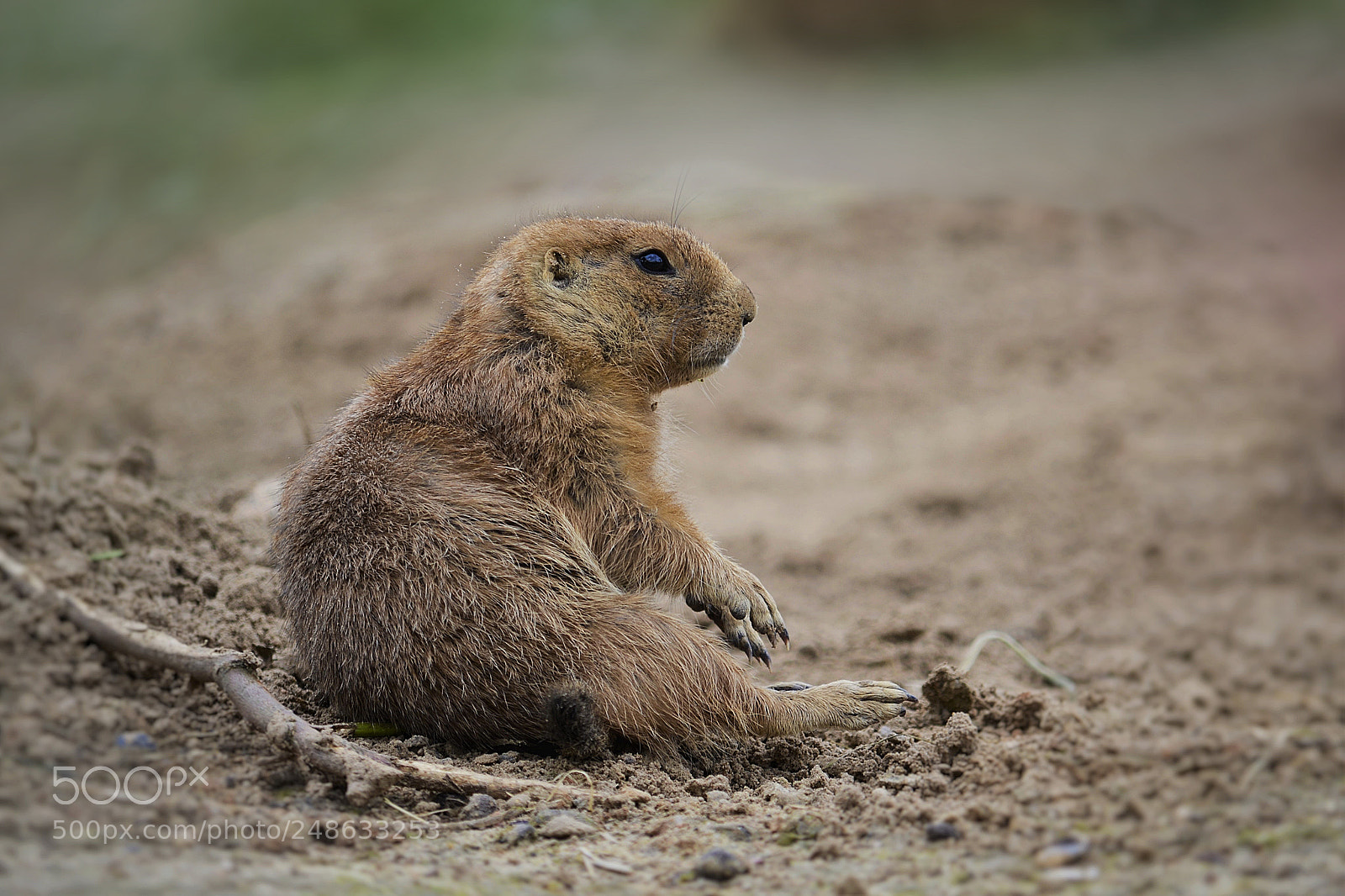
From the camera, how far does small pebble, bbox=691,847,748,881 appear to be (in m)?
3.00

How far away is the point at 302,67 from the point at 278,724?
15230mm

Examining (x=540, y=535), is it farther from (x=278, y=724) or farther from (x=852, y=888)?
(x=852, y=888)

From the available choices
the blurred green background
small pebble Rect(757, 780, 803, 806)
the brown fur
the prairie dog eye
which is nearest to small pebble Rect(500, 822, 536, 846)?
the brown fur

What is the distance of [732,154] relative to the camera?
1388 cm

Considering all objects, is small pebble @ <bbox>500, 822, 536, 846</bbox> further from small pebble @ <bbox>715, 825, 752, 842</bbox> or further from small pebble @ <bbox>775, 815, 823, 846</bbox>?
small pebble @ <bbox>775, 815, 823, 846</bbox>

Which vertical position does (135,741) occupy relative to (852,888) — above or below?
above

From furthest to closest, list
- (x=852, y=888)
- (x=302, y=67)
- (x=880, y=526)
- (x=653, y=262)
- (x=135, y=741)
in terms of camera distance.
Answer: (x=302, y=67) < (x=880, y=526) < (x=653, y=262) < (x=135, y=741) < (x=852, y=888)

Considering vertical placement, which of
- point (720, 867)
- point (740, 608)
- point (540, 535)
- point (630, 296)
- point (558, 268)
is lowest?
point (720, 867)

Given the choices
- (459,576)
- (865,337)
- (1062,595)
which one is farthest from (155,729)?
(865,337)

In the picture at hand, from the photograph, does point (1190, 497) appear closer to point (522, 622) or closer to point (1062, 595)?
point (1062, 595)

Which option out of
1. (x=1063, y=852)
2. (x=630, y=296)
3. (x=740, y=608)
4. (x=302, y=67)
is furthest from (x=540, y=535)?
(x=302, y=67)

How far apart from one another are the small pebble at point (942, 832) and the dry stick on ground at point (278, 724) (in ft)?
2.96

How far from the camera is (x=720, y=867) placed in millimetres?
3012

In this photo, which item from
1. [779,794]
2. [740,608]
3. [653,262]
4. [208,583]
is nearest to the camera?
[779,794]
